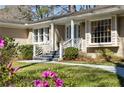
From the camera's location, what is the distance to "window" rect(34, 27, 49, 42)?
28188 millimetres

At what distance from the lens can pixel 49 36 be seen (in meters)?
27.6

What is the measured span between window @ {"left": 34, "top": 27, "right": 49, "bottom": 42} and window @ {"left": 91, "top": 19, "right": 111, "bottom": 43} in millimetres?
6697

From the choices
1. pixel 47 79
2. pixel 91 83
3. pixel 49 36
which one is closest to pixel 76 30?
pixel 49 36

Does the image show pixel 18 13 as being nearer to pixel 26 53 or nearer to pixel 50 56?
pixel 26 53

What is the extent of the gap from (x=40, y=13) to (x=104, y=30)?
86.7ft

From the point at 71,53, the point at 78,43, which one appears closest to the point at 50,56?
the point at 78,43

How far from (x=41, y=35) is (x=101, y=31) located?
8.21 meters

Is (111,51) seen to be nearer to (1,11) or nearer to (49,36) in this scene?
(49,36)

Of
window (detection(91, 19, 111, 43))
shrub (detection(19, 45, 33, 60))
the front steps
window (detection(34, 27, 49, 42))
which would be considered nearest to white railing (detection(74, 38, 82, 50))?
window (detection(91, 19, 111, 43))

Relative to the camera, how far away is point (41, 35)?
28.8 meters

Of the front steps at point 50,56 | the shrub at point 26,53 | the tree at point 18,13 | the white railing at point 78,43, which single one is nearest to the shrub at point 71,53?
the front steps at point 50,56

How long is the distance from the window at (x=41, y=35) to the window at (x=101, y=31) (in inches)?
264

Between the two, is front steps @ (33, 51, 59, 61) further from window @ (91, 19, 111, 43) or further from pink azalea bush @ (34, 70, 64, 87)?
pink azalea bush @ (34, 70, 64, 87)

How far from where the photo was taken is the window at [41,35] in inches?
1110
